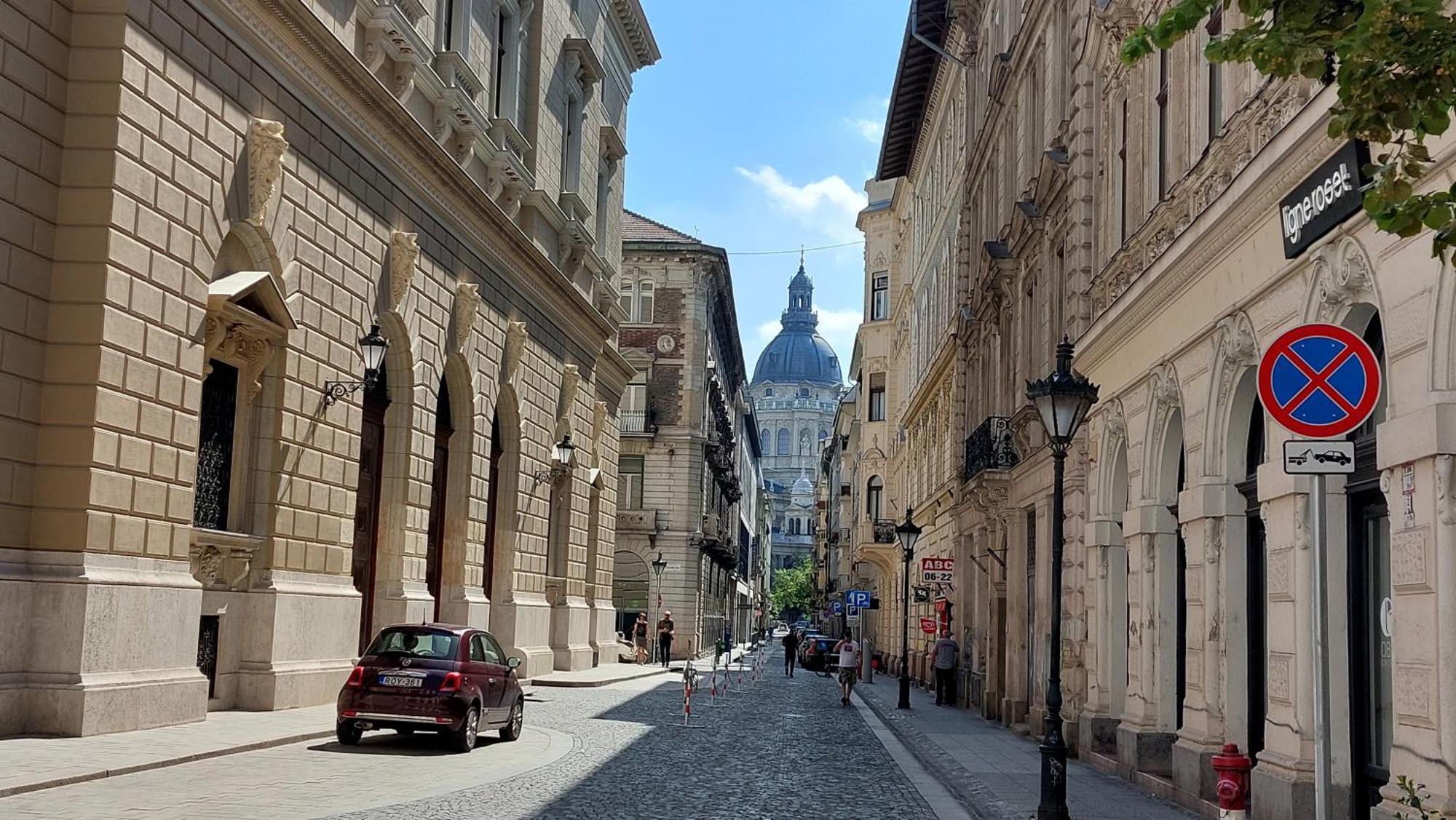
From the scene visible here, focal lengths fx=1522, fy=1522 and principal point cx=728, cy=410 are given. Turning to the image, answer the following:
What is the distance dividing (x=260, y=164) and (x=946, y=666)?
19.8 meters

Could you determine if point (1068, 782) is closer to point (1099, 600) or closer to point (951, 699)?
point (1099, 600)

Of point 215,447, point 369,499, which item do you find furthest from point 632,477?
point 215,447

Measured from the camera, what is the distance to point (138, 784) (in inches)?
478

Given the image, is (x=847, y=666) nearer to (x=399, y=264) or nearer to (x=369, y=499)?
(x=369, y=499)

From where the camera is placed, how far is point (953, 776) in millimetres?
16688

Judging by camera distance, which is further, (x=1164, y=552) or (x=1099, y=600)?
(x=1099, y=600)

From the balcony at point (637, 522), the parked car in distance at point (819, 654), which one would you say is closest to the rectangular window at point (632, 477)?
the balcony at point (637, 522)

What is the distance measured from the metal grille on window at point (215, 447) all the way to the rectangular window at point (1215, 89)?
11.5 metres

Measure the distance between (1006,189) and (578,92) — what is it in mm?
12280

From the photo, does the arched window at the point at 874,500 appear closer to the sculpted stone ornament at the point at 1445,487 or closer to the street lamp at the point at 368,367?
the street lamp at the point at 368,367

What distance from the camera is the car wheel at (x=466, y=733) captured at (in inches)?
671

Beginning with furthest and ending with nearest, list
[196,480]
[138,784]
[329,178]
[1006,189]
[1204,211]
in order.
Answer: [1006,189]
[329,178]
[196,480]
[1204,211]
[138,784]

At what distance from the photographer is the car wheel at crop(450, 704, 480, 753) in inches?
671

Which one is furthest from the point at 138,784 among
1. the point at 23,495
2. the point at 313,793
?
the point at 23,495
